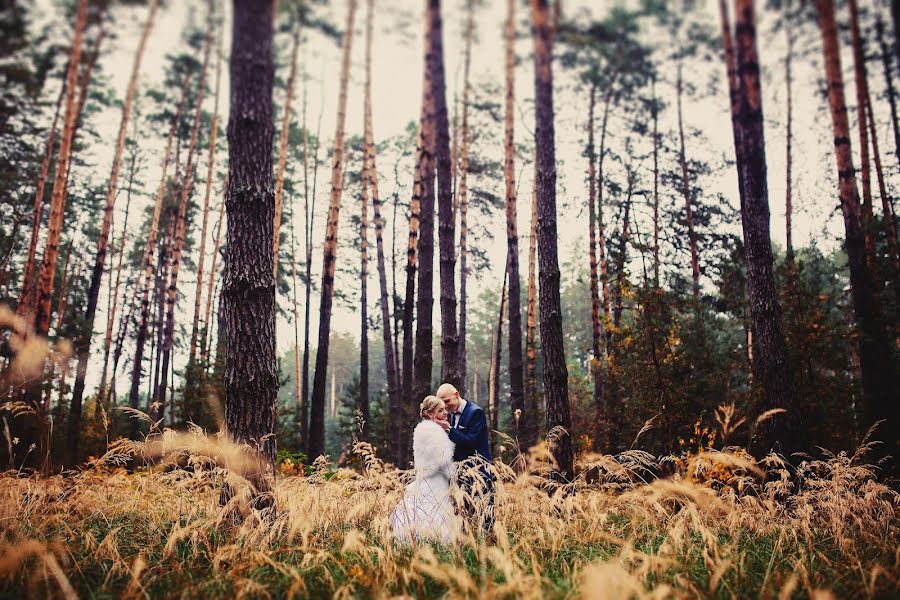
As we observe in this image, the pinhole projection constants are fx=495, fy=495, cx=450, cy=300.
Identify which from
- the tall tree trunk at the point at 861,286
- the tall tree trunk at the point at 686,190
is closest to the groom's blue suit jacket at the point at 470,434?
the tall tree trunk at the point at 861,286

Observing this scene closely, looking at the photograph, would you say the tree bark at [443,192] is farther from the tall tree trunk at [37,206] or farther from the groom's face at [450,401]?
the tall tree trunk at [37,206]

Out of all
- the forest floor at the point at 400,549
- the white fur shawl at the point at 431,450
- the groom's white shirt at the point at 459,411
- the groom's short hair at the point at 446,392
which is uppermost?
the groom's short hair at the point at 446,392

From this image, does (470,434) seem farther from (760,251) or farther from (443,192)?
(760,251)

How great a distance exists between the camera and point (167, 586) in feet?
8.11

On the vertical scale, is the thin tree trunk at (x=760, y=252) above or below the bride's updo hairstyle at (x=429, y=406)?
above

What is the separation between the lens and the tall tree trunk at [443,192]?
7871 millimetres

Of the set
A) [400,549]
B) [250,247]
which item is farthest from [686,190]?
[400,549]

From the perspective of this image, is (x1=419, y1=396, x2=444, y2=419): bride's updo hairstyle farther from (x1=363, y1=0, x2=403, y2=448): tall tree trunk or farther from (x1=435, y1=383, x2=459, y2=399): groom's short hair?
(x1=363, y1=0, x2=403, y2=448): tall tree trunk

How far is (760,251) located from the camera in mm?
6523

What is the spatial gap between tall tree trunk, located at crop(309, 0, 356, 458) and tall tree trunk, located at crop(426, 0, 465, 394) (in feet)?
11.5

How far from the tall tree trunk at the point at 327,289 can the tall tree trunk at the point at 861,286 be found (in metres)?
9.19

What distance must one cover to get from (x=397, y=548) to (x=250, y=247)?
237 cm

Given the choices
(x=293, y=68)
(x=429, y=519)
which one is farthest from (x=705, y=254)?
(x=429, y=519)

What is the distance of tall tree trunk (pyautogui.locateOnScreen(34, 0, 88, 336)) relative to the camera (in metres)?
10.0
